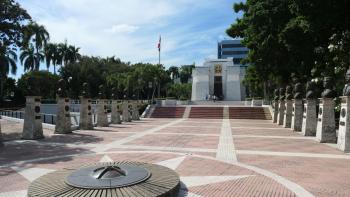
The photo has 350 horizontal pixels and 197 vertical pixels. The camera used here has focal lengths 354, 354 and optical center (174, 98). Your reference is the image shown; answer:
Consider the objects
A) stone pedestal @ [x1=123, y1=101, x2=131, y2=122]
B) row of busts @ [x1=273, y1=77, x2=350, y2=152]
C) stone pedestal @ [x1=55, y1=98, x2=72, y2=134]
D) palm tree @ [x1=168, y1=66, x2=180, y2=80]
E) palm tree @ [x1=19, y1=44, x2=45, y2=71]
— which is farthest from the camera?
palm tree @ [x1=168, y1=66, x2=180, y2=80]

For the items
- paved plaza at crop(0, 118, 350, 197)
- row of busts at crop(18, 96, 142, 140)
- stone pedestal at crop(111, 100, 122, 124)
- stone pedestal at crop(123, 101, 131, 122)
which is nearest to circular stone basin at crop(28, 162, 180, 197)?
paved plaza at crop(0, 118, 350, 197)

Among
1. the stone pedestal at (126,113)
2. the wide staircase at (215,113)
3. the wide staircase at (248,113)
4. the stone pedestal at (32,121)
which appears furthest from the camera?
the wide staircase at (215,113)

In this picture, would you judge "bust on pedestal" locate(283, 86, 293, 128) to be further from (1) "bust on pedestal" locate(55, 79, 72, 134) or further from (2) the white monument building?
(2) the white monument building

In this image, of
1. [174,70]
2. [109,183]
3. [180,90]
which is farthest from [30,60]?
[109,183]

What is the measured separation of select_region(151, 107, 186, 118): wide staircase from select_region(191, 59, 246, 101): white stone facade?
2728 centimetres

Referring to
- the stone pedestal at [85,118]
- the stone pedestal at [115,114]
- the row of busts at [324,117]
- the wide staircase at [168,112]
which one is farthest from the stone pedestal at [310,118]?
the wide staircase at [168,112]

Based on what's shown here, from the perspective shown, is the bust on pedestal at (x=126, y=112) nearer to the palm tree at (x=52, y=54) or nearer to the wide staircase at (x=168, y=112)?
the wide staircase at (x=168, y=112)

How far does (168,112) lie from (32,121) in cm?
2228

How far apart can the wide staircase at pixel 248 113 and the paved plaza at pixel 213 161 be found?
18.1 meters

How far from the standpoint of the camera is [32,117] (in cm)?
1619

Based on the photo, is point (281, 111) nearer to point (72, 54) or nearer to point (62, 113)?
point (62, 113)

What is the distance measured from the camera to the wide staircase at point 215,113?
34.5 metres

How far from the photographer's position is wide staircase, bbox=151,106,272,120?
3447cm

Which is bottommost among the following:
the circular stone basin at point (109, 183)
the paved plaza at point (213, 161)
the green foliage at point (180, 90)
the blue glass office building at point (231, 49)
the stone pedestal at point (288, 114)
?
the paved plaza at point (213, 161)
